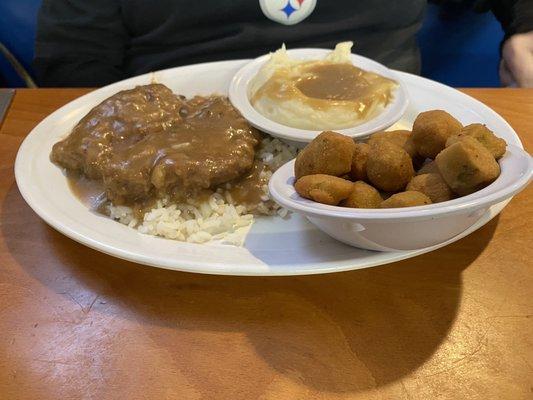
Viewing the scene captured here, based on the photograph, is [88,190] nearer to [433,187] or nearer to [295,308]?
[295,308]

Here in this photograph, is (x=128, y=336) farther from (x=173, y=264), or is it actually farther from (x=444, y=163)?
(x=444, y=163)

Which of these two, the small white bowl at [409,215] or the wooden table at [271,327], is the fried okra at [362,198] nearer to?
the small white bowl at [409,215]

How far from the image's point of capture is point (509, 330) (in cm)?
114

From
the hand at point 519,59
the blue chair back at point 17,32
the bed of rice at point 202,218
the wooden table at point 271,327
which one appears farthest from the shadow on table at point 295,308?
the blue chair back at point 17,32

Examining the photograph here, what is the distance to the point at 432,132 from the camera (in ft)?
4.07

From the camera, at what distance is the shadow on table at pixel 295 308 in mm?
1093

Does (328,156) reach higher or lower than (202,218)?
higher

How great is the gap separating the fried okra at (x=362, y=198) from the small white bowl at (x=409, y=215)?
0.05m

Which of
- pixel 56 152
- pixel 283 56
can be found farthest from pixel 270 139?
pixel 56 152

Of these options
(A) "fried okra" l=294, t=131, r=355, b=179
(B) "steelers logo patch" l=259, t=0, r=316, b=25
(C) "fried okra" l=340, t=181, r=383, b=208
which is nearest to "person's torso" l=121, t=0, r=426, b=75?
(B) "steelers logo patch" l=259, t=0, r=316, b=25

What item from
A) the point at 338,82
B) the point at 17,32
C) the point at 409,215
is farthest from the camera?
the point at 17,32

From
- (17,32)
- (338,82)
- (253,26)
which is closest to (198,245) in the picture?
(338,82)

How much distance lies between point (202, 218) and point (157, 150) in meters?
0.22

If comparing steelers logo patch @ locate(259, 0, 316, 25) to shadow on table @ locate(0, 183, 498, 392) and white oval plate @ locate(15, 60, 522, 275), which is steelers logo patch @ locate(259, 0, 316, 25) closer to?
white oval plate @ locate(15, 60, 522, 275)
